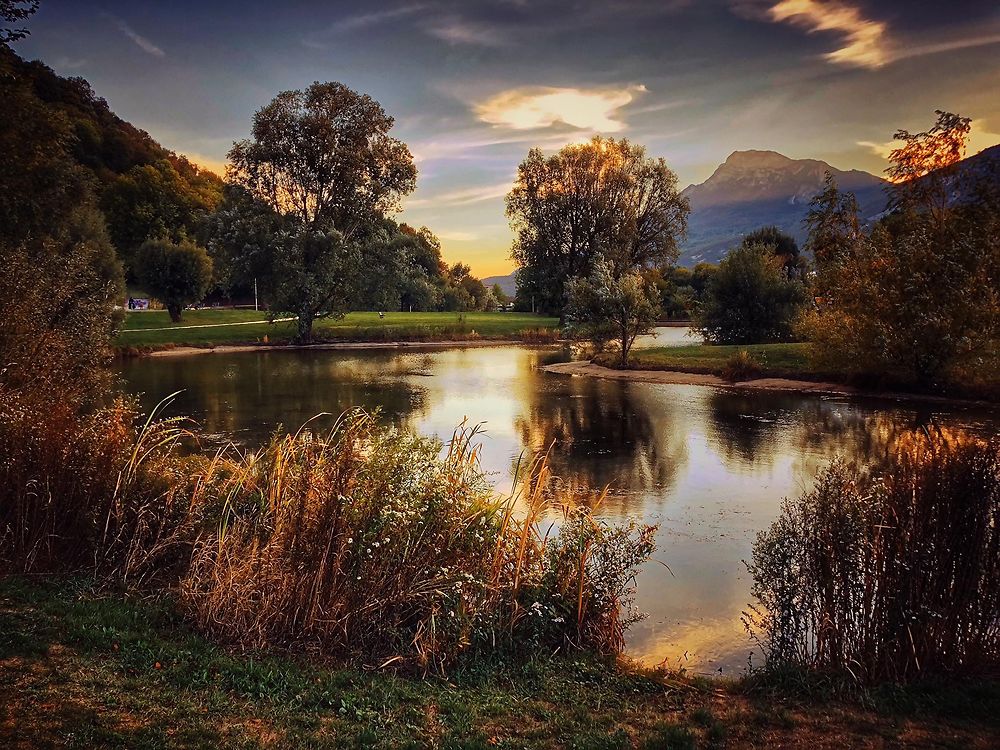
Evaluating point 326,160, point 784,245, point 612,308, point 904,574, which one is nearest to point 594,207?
point 326,160

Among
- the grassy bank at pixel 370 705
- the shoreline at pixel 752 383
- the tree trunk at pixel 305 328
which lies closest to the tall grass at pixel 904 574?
the grassy bank at pixel 370 705

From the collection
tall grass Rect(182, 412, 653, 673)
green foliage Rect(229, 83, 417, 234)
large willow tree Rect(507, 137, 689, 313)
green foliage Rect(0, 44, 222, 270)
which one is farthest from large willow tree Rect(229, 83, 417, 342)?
tall grass Rect(182, 412, 653, 673)

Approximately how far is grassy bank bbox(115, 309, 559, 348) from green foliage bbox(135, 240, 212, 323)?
88.5 inches

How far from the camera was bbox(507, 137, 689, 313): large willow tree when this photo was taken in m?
66.6

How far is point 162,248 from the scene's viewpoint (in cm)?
5741

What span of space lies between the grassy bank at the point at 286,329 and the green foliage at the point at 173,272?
2247 millimetres

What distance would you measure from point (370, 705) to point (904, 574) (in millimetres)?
4915

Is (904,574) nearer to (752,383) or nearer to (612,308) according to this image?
(752,383)

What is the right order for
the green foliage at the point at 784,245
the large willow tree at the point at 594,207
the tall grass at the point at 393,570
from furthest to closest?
1. the green foliage at the point at 784,245
2. the large willow tree at the point at 594,207
3. the tall grass at the point at 393,570

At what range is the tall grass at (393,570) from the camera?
6.61 metres

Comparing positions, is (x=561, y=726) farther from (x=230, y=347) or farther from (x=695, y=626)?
(x=230, y=347)

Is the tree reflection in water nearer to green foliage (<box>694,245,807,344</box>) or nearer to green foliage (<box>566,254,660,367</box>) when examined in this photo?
green foliage (<box>566,254,660,367</box>)

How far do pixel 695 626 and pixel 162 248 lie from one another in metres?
59.5

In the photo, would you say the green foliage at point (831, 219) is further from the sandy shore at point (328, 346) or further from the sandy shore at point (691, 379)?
the sandy shore at point (328, 346)
